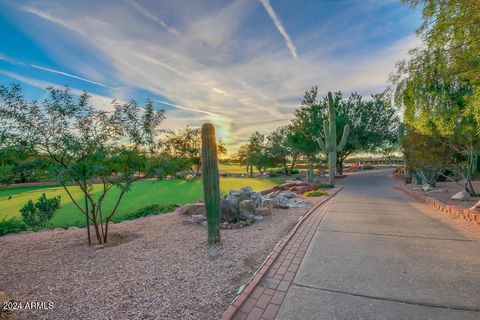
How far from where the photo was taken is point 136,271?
3838mm

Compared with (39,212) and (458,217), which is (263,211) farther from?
(39,212)

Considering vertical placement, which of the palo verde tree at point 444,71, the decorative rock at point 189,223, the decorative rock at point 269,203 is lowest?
the decorative rock at point 189,223

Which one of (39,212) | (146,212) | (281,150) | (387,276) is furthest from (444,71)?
(281,150)

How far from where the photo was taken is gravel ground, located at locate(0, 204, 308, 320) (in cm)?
280

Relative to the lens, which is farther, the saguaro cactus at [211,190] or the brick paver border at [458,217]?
the brick paver border at [458,217]

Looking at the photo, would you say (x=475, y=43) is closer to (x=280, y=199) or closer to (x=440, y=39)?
(x=440, y=39)

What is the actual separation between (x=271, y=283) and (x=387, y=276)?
175 centimetres

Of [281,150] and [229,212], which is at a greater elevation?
[281,150]

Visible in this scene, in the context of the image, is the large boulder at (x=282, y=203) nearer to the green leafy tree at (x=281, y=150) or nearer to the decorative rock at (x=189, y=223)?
the decorative rock at (x=189, y=223)

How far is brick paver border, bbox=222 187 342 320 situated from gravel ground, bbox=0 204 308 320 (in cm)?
20

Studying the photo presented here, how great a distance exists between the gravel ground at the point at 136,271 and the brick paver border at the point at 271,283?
20cm

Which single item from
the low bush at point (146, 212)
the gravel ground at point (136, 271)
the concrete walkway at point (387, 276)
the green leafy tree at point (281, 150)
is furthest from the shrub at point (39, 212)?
the green leafy tree at point (281, 150)

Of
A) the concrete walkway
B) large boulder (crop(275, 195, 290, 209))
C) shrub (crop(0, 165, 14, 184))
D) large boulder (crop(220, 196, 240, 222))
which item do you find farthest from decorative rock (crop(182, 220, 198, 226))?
shrub (crop(0, 165, 14, 184))

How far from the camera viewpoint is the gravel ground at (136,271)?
9.20 feet
